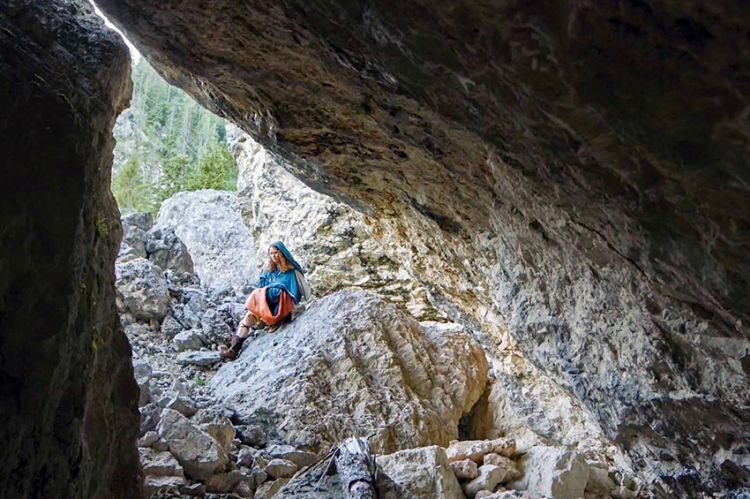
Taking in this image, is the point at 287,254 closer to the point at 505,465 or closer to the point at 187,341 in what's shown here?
the point at 187,341

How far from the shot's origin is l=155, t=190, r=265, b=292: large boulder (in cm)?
1344

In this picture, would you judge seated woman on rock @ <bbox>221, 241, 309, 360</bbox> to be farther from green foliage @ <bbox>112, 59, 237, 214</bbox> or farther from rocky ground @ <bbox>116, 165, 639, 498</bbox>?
green foliage @ <bbox>112, 59, 237, 214</bbox>

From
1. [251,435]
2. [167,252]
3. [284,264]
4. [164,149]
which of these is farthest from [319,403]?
[164,149]

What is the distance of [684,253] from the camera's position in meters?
2.66

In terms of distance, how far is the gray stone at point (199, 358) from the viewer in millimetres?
7785

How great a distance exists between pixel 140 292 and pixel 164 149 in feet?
76.9

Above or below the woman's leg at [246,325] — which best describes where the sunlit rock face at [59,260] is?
below

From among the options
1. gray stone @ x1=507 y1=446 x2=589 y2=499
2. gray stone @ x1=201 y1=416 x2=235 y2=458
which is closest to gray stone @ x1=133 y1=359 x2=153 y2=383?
gray stone @ x1=201 y1=416 x2=235 y2=458

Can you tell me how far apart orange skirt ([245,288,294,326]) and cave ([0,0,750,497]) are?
424 cm

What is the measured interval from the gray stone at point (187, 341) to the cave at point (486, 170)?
170 inches

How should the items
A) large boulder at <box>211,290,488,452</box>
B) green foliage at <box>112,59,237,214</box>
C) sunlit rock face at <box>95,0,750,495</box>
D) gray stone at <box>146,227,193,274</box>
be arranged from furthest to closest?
1. green foliage at <box>112,59,237,214</box>
2. gray stone at <box>146,227,193,274</box>
3. large boulder at <box>211,290,488,452</box>
4. sunlit rock face at <box>95,0,750,495</box>

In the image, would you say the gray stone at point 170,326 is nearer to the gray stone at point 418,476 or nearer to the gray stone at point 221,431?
the gray stone at point 221,431

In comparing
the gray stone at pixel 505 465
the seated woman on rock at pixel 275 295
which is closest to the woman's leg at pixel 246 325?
the seated woman on rock at pixel 275 295

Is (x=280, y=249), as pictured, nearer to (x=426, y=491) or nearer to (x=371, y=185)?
(x=371, y=185)
